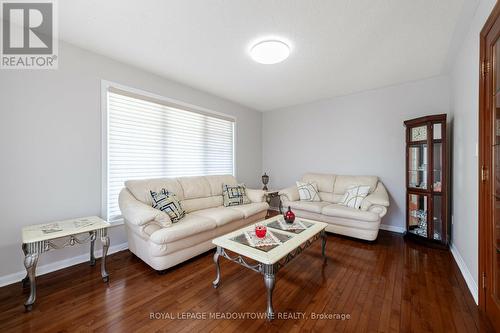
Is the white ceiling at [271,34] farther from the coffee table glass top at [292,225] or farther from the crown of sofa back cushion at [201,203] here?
→ the coffee table glass top at [292,225]

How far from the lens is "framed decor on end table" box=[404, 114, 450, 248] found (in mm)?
2834

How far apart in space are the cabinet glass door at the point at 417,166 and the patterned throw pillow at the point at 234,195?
2.66 metres

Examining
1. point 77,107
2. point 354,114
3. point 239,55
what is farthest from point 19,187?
point 354,114

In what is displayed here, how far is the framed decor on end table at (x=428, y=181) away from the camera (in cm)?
283

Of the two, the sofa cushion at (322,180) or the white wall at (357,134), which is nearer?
the white wall at (357,134)

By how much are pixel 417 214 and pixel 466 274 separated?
1169 millimetres

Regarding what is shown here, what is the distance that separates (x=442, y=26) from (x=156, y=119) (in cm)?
366

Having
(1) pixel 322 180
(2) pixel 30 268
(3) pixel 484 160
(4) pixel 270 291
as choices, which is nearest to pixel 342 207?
(1) pixel 322 180

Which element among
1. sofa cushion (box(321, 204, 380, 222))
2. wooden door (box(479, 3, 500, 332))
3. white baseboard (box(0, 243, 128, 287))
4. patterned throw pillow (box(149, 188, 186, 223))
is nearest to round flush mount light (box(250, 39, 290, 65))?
wooden door (box(479, 3, 500, 332))

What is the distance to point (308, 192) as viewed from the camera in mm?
3967

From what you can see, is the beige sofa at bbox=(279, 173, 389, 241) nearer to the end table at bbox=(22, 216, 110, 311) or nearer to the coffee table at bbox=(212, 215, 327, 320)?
the coffee table at bbox=(212, 215, 327, 320)

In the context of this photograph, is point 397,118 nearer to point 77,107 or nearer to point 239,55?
point 239,55

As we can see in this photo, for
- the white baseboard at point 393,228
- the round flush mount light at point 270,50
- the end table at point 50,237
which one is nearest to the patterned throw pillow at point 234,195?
the end table at point 50,237

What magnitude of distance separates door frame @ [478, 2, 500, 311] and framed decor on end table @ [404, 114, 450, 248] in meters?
1.39
